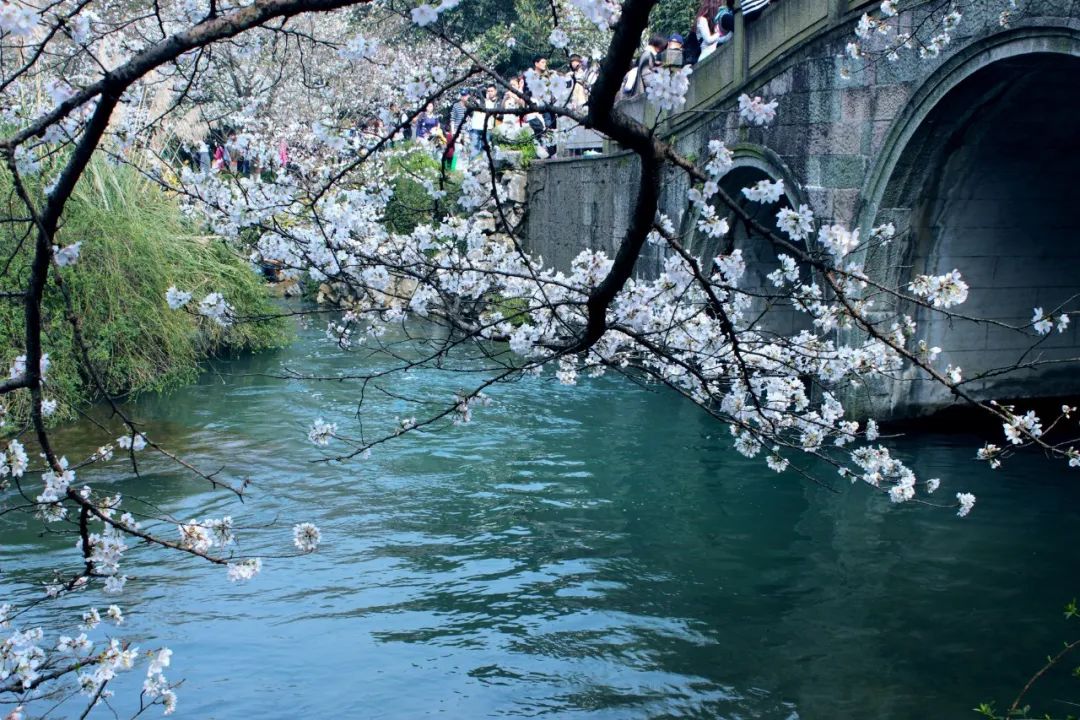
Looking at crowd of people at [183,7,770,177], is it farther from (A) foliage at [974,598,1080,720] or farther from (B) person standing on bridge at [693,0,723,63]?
(A) foliage at [974,598,1080,720]

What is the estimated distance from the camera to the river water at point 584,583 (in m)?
5.08

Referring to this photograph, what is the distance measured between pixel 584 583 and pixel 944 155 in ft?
16.5

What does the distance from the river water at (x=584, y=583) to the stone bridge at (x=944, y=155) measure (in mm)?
1413

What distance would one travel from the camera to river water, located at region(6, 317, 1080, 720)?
5082 millimetres

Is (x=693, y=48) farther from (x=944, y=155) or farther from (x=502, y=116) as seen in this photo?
(x=502, y=116)

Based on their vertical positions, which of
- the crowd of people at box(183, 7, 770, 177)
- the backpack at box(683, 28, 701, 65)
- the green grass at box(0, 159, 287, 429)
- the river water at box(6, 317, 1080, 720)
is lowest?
the river water at box(6, 317, 1080, 720)

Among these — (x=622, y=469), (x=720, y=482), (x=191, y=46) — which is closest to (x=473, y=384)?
(x=622, y=469)

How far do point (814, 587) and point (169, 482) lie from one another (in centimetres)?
493

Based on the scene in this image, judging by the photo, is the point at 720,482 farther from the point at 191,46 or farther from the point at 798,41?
the point at 191,46

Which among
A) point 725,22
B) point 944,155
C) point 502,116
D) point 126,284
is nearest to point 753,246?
point 725,22

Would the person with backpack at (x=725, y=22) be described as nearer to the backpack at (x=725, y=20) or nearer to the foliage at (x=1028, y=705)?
the backpack at (x=725, y=20)

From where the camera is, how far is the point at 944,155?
28.8 feet

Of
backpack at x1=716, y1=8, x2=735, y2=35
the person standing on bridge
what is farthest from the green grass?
backpack at x1=716, y1=8, x2=735, y2=35

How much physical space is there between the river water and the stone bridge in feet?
4.64
